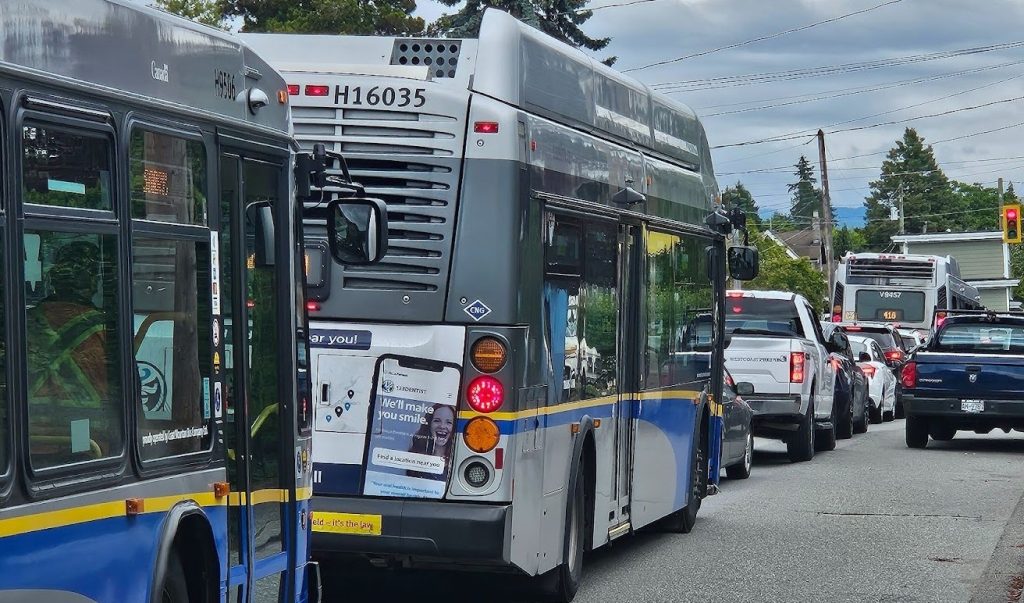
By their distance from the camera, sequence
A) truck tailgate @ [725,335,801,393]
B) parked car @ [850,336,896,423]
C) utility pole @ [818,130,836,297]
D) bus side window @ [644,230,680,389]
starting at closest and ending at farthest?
1. bus side window @ [644,230,680,389]
2. truck tailgate @ [725,335,801,393]
3. parked car @ [850,336,896,423]
4. utility pole @ [818,130,836,297]

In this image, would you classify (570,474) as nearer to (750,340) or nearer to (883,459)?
(750,340)

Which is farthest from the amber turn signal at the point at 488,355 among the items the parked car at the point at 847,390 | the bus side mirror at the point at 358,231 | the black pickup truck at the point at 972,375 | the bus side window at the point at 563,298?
the black pickup truck at the point at 972,375

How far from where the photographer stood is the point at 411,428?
8984mm

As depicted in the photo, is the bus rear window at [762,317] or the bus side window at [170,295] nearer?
the bus side window at [170,295]

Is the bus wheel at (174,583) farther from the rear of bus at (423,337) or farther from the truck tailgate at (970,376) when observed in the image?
the truck tailgate at (970,376)

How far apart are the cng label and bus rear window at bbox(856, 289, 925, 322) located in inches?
1328

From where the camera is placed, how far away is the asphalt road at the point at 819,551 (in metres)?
10.9

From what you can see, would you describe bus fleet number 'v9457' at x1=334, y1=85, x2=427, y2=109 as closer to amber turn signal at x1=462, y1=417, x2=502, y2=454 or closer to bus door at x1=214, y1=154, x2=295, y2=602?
amber turn signal at x1=462, y1=417, x2=502, y2=454

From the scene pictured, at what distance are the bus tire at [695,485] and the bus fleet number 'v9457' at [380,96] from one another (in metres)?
5.33

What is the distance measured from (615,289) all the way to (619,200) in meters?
0.58

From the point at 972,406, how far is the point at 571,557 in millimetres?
13789

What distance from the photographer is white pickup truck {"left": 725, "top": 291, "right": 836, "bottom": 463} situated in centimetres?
2077

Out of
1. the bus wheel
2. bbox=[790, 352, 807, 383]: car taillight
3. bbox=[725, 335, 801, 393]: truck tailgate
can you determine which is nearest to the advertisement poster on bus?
the bus wheel

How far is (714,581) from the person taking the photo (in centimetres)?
1135
